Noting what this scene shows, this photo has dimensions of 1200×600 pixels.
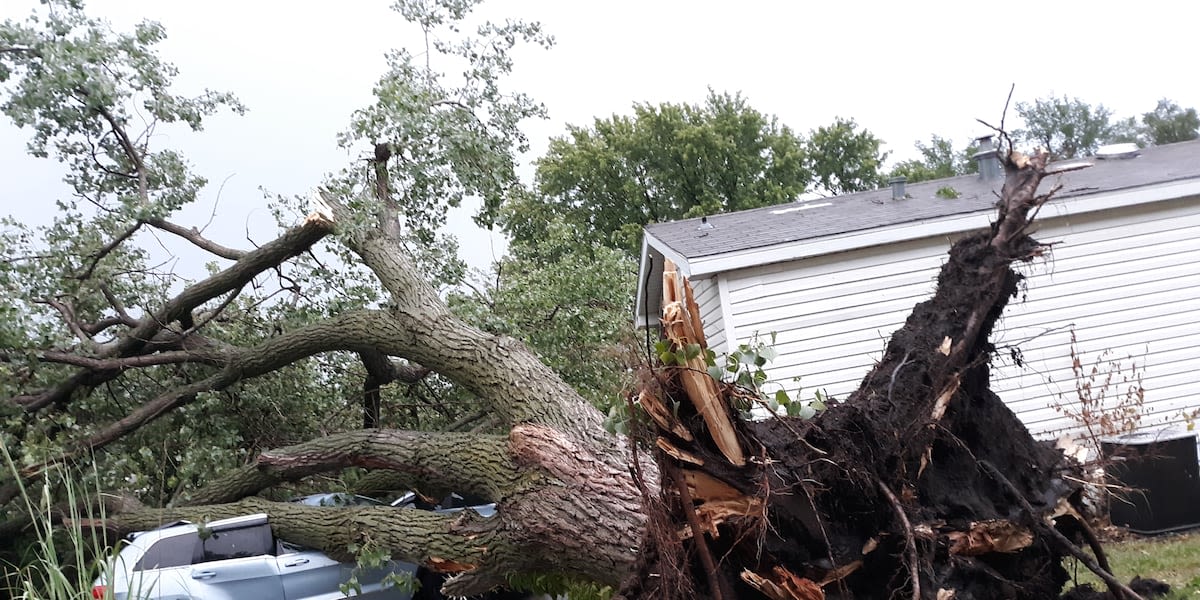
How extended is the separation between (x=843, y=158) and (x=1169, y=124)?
18425 mm

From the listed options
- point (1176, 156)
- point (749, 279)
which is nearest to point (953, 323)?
point (749, 279)

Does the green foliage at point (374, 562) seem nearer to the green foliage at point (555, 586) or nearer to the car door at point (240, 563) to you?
the green foliage at point (555, 586)

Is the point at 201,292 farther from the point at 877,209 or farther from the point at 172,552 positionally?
the point at 877,209

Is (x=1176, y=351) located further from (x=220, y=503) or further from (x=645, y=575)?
(x=220, y=503)

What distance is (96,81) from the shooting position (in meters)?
7.26

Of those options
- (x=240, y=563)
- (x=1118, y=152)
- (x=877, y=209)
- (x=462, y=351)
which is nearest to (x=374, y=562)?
(x=240, y=563)

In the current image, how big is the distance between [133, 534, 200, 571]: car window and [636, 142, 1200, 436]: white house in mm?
5010

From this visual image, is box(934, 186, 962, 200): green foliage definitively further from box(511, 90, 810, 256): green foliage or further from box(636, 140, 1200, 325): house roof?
box(511, 90, 810, 256): green foliage

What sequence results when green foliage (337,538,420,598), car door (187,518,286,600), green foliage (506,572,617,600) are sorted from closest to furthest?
1. green foliage (506,572,617,600)
2. green foliage (337,538,420,598)
3. car door (187,518,286,600)

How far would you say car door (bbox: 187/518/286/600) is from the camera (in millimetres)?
6211

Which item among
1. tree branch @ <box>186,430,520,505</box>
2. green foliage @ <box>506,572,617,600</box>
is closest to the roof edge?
tree branch @ <box>186,430,520,505</box>

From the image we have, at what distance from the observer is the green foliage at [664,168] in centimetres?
3441

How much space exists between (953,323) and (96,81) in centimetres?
667

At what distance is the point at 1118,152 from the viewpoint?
11.8 meters
